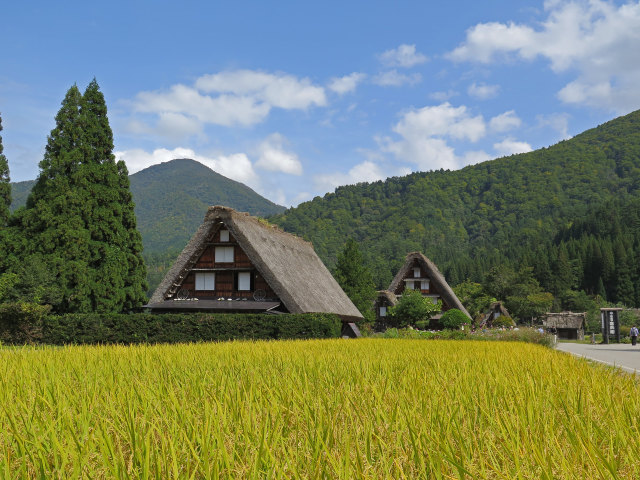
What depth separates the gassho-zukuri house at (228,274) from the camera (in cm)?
2391

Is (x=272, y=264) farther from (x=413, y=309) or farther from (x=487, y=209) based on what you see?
(x=487, y=209)

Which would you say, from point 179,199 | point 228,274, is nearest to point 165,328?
point 228,274

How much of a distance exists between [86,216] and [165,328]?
8965mm

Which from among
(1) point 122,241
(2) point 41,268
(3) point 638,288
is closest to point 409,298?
(1) point 122,241

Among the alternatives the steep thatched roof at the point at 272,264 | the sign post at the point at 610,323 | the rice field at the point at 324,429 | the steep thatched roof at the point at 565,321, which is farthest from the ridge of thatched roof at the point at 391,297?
the rice field at the point at 324,429

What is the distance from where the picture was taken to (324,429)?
2938mm

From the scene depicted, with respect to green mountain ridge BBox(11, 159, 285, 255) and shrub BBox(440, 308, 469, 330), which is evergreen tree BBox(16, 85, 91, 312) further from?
green mountain ridge BBox(11, 159, 285, 255)

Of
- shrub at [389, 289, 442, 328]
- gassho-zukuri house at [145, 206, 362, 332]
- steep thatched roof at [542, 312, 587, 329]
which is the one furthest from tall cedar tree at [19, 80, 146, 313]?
steep thatched roof at [542, 312, 587, 329]

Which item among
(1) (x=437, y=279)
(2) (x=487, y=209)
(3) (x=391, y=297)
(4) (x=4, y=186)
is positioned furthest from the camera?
(2) (x=487, y=209)

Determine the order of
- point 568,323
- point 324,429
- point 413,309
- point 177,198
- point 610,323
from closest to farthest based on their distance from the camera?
point 324,429 < point 610,323 < point 413,309 < point 568,323 < point 177,198

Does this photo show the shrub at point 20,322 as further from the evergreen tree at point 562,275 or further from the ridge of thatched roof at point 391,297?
the evergreen tree at point 562,275

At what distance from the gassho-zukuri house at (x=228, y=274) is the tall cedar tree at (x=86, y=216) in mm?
2196

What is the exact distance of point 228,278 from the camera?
2548cm

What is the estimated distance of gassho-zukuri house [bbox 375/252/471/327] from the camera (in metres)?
46.8
